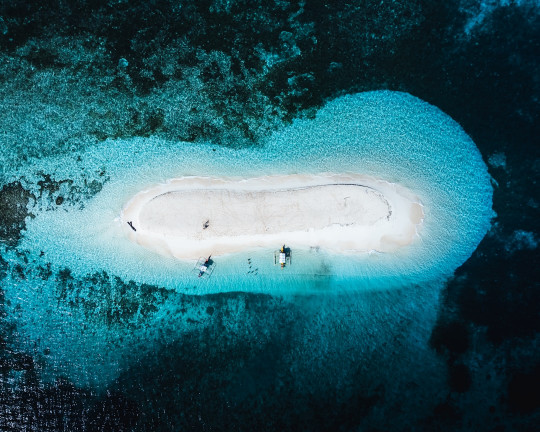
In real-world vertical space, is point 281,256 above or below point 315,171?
below

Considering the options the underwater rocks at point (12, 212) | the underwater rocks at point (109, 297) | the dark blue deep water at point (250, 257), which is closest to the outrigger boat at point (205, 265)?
the dark blue deep water at point (250, 257)

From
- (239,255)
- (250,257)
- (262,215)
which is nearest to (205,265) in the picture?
(239,255)

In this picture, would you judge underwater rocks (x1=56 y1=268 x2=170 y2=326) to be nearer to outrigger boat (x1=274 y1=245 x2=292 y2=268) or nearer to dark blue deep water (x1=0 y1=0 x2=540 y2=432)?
dark blue deep water (x1=0 y1=0 x2=540 y2=432)

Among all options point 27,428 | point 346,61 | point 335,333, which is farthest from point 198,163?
point 27,428

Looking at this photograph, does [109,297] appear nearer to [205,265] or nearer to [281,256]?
[205,265]

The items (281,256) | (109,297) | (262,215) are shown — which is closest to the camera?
(281,256)

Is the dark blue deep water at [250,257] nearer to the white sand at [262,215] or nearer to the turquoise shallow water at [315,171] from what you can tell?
the turquoise shallow water at [315,171]
